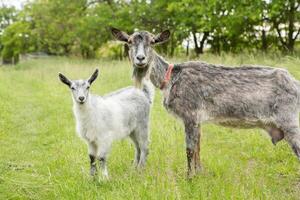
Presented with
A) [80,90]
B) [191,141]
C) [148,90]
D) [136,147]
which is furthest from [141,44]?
[136,147]

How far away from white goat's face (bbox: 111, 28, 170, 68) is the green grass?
131 centimetres

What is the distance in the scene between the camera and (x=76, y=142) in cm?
691

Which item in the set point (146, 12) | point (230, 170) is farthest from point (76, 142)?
point (146, 12)

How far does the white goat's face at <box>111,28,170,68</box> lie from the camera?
5074 mm

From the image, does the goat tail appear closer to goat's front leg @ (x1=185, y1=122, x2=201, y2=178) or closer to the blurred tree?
goat's front leg @ (x1=185, y1=122, x2=201, y2=178)

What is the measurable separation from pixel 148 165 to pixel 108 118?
922 mm

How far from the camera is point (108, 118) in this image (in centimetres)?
541

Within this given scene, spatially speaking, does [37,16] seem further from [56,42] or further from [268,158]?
[268,158]

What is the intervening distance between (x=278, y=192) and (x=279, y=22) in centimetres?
1705

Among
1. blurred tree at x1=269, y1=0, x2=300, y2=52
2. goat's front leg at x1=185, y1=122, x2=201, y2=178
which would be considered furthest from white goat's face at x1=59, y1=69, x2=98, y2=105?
blurred tree at x1=269, y1=0, x2=300, y2=52

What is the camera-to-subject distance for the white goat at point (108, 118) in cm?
521

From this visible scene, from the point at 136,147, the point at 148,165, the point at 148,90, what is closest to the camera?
the point at 148,165

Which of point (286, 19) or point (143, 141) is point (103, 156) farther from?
point (286, 19)

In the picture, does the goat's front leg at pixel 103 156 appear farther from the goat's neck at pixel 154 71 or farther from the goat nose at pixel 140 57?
the goat nose at pixel 140 57
